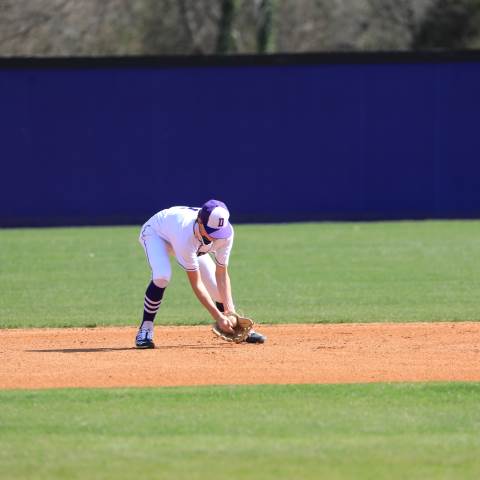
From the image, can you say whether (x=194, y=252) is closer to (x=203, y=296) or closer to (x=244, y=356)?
(x=203, y=296)

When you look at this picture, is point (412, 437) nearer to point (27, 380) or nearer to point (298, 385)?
point (298, 385)

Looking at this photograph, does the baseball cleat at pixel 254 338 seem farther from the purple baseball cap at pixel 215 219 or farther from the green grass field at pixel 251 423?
the green grass field at pixel 251 423

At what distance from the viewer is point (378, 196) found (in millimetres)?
27766

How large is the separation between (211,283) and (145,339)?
80 cm

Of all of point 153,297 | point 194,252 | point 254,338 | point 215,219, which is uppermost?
point 215,219

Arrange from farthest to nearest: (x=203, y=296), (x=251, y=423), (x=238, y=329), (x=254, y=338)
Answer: (x=254, y=338)
(x=238, y=329)
(x=203, y=296)
(x=251, y=423)

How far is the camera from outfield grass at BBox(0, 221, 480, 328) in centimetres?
1422

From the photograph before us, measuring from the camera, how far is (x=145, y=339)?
1108cm

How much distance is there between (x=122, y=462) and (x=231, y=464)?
0.61m

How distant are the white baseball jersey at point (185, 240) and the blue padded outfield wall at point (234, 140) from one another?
16718 mm

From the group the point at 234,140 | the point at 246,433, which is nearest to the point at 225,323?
the point at 246,433

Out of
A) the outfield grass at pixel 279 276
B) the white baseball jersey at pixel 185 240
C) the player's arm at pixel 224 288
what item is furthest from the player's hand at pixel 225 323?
the outfield grass at pixel 279 276

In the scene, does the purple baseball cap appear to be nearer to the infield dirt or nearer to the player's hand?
the player's hand

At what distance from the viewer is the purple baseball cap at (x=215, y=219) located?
1012cm
